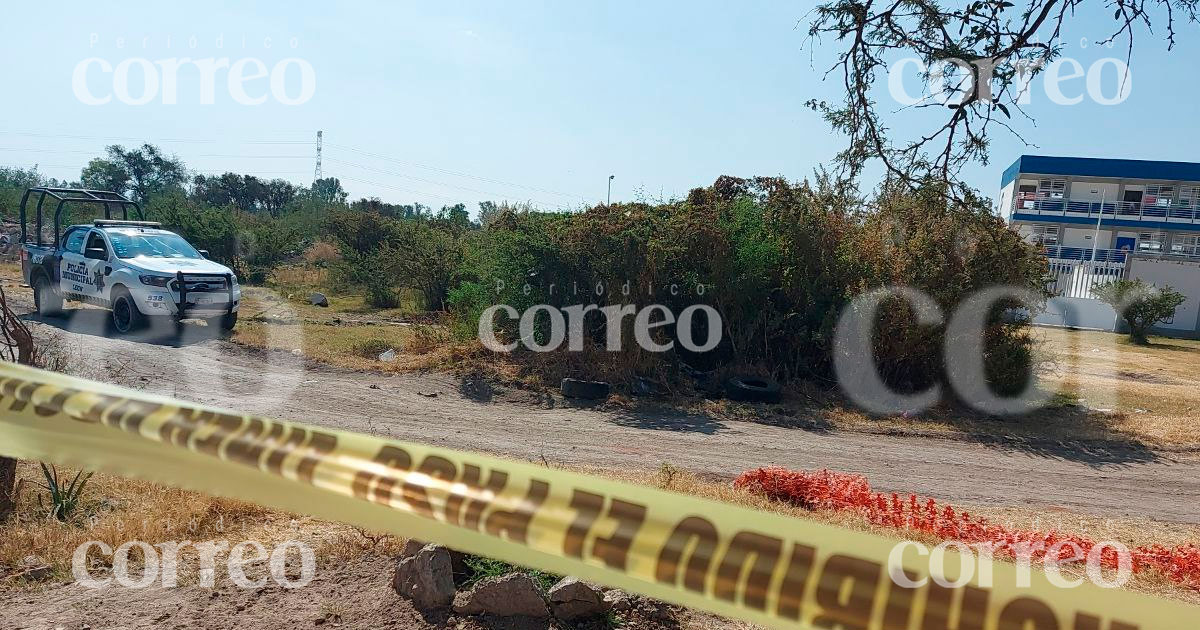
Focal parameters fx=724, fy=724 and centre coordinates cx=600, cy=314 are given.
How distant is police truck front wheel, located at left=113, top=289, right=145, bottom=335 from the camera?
1263 cm

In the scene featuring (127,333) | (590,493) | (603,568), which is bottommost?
(127,333)

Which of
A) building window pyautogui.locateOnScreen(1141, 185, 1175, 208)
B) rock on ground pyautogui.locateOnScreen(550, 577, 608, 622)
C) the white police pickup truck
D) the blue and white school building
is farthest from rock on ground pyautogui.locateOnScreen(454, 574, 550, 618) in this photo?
building window pyautogui.locateOnScreen(1141, 185, 1175, 208)

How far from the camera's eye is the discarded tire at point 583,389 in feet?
36.0

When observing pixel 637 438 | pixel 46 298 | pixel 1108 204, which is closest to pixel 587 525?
pixel 637 438

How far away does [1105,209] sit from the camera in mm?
44438

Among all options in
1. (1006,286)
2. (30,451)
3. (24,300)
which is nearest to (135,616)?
(30,451)

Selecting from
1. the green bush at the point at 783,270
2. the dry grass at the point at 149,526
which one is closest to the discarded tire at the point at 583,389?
the green bush at the point at 783,270

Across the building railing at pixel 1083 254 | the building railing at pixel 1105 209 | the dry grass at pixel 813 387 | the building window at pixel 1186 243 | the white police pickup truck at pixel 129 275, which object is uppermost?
the building railing at pixel 1105 209

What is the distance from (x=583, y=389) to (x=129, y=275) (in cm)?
824

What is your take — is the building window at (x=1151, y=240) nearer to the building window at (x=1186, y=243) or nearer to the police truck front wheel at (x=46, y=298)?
the building window at (x=1186, y=243)

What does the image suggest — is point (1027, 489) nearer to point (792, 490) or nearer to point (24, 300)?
point (792, 490)

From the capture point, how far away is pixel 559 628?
3268 millimetres

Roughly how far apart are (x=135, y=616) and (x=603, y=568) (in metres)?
2.92

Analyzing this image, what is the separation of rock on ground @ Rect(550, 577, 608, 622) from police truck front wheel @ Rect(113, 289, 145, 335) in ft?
40.0
